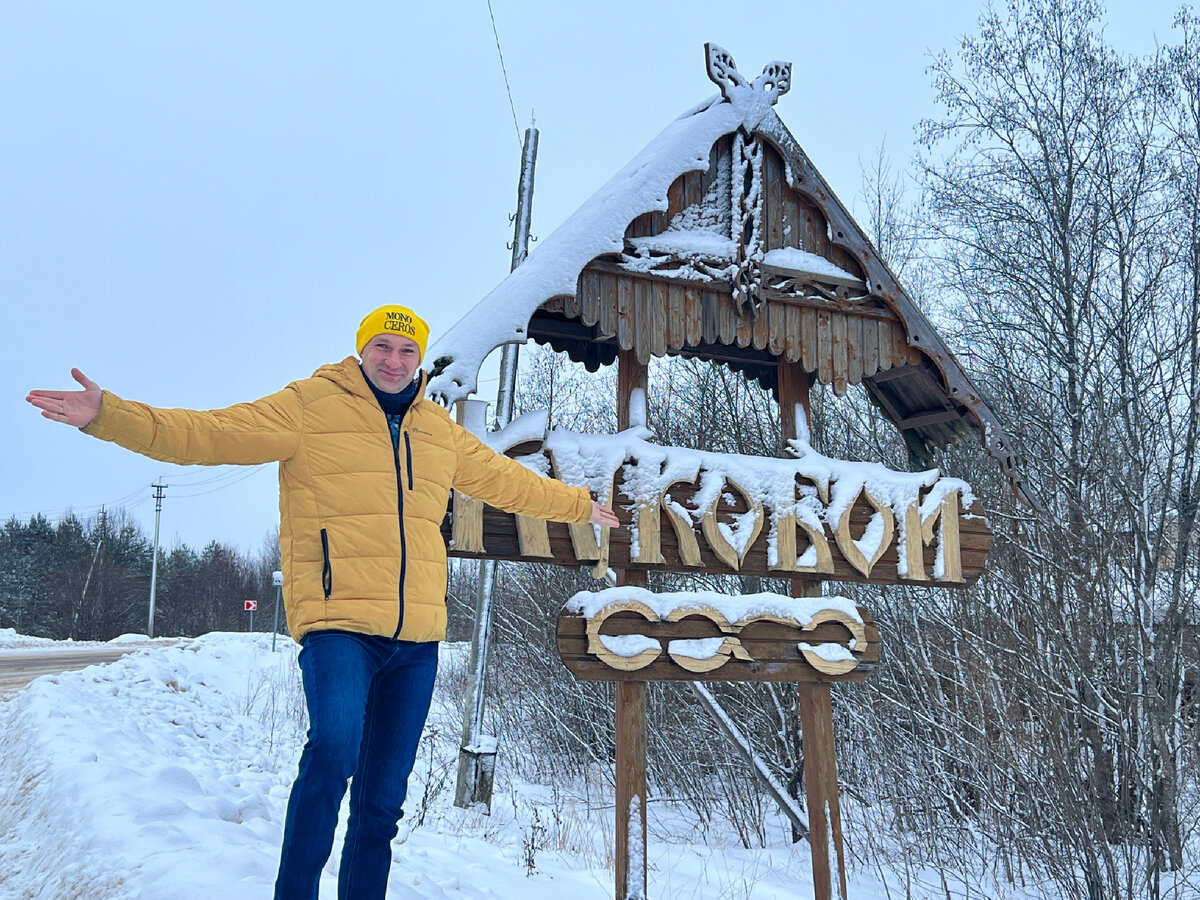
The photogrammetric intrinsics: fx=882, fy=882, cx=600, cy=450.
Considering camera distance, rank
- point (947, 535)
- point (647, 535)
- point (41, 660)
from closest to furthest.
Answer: point (647, 535) → point (947, 535) → point (41, 660)

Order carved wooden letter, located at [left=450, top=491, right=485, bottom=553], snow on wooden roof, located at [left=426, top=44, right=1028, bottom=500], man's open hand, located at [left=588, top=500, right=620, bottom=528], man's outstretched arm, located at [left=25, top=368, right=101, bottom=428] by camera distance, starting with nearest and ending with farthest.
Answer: man's outstretched arm, located at [left=25, top=368, right=101, bottom=428], man's open hand, located at [left=588, top=500, right=620, bottom=528], carved wooden letter, located at [left=450, top=491, right=485, bottom=553], snow on wooden roof, located at [left=426, top=44, right=1028, bottom=500]

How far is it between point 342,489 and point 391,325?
0.53 meters

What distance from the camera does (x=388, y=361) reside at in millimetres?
2713

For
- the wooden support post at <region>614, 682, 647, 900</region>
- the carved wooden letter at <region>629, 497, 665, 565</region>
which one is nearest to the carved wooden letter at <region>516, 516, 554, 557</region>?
the carved wooden letter at <region>629, 497, 665, 565</region>

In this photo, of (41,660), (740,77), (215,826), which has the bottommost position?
(41,660)

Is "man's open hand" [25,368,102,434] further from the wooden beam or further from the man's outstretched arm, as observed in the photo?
the wooden beam

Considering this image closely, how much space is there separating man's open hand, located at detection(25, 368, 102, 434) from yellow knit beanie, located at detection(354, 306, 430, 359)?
0.79 m

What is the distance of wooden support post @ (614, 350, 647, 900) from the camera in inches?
145

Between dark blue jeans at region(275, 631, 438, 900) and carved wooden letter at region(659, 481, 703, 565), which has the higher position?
carved wooden letter at region(659, 481, 703, 565)

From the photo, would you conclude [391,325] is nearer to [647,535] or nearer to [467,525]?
[467,525]

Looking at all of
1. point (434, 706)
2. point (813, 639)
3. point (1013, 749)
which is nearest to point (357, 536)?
point (813, 639)

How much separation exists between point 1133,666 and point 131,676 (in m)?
10.4

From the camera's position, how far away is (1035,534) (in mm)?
6320

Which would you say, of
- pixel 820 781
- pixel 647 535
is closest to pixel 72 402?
pixel 647 535
